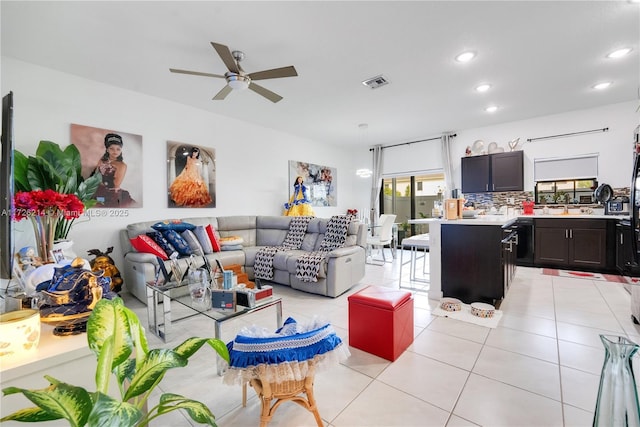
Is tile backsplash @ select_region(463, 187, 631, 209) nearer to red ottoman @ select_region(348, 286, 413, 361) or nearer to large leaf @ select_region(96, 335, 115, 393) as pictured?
red ottoman @ select_region(348, 286, 413, 361)

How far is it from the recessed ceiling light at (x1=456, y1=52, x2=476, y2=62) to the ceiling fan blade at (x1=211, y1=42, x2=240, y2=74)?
2.36 m

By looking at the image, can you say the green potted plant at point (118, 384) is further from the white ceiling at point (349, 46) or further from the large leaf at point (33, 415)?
the white ceiling at point (349, 46)

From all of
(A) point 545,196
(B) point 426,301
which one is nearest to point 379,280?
(B) point 426,301

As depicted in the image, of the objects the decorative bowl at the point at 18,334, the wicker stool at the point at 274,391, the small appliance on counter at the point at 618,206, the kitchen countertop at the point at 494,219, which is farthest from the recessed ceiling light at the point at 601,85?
the decorative bowl at the point at 18,334

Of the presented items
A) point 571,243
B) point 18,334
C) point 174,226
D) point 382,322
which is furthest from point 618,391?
point 571,243

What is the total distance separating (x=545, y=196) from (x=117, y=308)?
651cm

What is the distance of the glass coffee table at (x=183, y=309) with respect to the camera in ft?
5.92

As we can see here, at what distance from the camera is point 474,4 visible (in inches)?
88.0

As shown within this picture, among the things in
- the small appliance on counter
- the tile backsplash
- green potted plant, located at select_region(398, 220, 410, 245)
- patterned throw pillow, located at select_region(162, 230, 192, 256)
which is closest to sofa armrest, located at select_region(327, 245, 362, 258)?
patterned throw pillow, located at select_region(162, 230, 192, 256)

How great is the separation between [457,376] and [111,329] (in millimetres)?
1957

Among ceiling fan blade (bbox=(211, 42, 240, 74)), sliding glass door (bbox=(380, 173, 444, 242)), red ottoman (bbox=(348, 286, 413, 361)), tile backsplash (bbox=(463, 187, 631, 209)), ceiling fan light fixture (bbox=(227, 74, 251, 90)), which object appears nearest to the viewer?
red ottoman (bbox=(348, 286, 413, 361))

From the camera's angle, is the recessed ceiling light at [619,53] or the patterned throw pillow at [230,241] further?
the patterned throw pillow at [230,241]

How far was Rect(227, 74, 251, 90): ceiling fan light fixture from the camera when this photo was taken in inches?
109

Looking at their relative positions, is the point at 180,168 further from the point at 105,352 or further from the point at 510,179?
the point at 510,179
